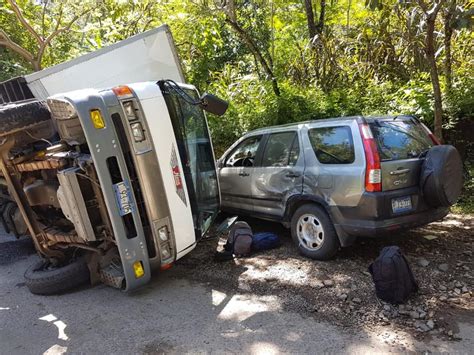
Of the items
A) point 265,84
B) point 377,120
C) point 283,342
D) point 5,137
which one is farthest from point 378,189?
point 265,84

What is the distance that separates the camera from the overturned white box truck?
148 inches

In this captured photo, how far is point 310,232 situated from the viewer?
15.9 ft

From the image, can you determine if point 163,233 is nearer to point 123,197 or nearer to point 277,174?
point 123,197

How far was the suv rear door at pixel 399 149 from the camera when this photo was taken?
13.8 ft

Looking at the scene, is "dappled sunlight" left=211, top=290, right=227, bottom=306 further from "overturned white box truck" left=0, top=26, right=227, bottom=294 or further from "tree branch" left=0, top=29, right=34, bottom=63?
"tree branch" left=0, top=29, right=34, bottom=63

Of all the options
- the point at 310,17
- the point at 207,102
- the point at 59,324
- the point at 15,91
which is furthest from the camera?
the point at 310,17

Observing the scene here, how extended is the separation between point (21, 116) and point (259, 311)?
320cm

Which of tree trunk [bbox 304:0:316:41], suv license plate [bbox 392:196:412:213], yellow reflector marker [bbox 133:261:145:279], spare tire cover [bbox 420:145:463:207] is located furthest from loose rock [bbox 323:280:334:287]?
tree trunk [bbox 304:0:316:41]

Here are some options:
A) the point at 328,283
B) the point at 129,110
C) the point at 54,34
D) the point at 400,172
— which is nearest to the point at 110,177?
the point at 129,110

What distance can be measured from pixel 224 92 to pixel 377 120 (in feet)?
23.3

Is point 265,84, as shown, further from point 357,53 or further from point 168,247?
point 168,247

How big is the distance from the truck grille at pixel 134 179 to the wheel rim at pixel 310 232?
1.89 meters

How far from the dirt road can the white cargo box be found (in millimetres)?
2617

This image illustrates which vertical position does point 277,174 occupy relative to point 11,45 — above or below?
below
